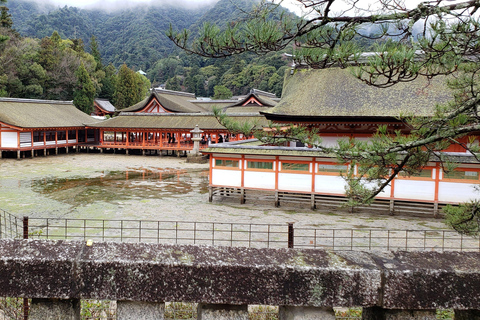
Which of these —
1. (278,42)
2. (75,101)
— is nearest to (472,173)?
(278,42)

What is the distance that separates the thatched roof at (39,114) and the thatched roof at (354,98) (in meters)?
23.2

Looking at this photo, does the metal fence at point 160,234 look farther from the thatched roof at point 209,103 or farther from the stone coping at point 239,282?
the thatched roof at point 209,103

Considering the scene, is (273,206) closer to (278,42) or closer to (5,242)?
(278,42)

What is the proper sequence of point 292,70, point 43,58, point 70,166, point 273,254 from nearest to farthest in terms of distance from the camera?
1. point 273,254
2. point 292,70
3. point 70,166
4. point 43,58

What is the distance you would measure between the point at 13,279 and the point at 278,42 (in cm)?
321

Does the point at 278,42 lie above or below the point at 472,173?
above

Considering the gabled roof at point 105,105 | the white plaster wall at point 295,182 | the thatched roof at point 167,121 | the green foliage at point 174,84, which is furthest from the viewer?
the green foliage at point 174,84

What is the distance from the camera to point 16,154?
107 ft

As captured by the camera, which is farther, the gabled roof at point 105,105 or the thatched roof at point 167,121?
the gabled roof at point 105,105

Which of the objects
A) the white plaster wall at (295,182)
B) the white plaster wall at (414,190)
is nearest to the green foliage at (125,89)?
the white plaster wall at (295,182)

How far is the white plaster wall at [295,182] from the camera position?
1611cm

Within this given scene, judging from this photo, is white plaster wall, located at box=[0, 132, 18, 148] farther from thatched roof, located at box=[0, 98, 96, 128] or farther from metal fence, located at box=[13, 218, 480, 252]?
metal fence, located at box=[13, 218, 480, 252]

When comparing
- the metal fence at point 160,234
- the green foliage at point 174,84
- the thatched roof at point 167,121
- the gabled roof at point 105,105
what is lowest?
the metal fence at point 160,234

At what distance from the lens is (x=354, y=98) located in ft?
58.4
